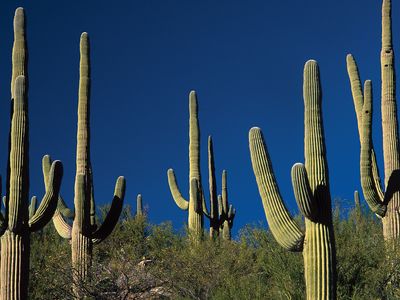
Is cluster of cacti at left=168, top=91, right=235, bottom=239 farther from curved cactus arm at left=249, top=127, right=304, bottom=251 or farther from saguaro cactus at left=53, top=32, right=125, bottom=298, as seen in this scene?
curved cactus arm at left=249, top=127, right=304, bottom=251

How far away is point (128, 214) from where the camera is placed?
3366 centimetres

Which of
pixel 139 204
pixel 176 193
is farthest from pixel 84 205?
pixel 139 204

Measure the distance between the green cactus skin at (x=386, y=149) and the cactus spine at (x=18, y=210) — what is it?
679 cm

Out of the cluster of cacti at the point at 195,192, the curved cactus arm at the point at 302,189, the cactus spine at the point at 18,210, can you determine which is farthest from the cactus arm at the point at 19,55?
the cluster of cacti at the point at 195,192

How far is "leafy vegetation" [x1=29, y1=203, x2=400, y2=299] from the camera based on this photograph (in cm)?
1617

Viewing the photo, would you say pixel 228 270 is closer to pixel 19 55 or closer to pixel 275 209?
pixel 19 55

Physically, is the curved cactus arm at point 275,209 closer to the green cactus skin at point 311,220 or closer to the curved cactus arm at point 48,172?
the green cactus skin at point 311,220

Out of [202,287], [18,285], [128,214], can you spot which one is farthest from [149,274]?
[128,214]

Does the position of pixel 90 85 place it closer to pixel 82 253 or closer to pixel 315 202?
pixel 82 253

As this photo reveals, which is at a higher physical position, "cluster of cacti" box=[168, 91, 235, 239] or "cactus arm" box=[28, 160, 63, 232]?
"cluster of cacti" box=[168, 91, 235, 239]

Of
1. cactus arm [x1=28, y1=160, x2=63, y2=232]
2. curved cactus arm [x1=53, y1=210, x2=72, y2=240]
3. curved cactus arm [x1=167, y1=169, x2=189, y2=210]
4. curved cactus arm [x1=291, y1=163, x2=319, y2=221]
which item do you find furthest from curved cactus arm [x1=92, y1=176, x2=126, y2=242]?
curved cactus arm [x1=291, y1=163, x2=319, y2=221]

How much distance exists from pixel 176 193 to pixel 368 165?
8737mm

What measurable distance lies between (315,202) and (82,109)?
7.88m

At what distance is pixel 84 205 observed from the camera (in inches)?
673
